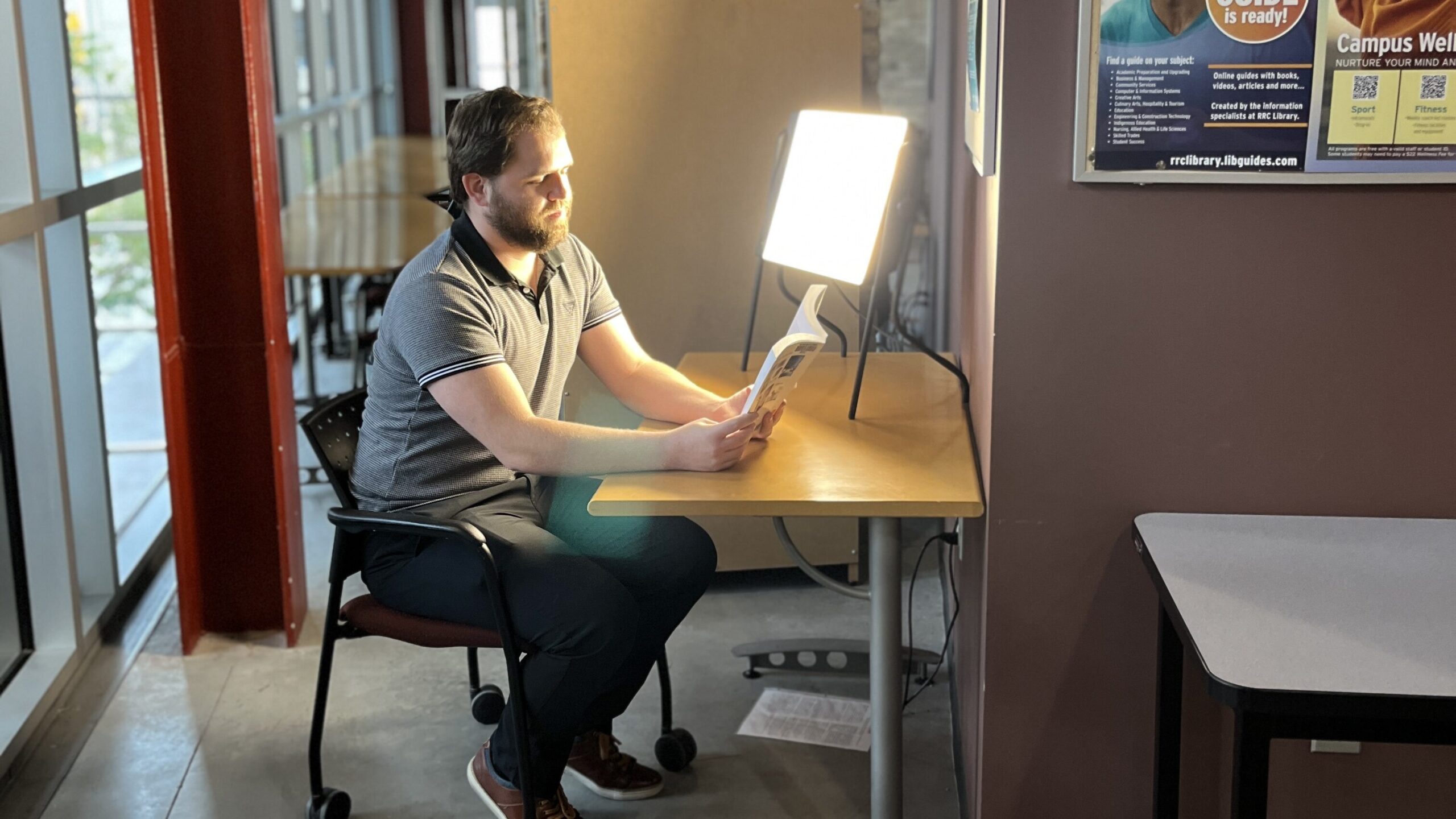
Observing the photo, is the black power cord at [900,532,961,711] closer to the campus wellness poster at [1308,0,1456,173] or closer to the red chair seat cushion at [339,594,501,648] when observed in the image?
the red chair seat cushion at [339,594,501,648]

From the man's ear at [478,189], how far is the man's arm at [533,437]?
0.30 metres

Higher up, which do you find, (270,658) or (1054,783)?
(1054,783)

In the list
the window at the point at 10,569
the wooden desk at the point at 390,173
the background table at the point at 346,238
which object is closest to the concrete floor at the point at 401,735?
the window at the point at 10,569

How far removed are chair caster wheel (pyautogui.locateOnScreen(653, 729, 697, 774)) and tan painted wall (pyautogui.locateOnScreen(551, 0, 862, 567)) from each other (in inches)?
35.2

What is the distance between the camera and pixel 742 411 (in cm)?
219

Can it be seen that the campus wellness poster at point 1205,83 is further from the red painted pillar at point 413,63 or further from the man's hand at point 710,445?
the red painted pillar at point 413,63

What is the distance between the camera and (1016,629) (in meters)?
1.98

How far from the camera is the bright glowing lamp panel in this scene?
7.75 feet

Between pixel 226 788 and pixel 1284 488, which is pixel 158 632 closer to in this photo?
pixel 226 788

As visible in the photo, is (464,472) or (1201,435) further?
(464,472)

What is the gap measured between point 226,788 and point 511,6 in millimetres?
9750

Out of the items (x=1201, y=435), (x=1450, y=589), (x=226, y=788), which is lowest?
(x=226, y=788)

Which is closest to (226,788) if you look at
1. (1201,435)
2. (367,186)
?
(1201,435)

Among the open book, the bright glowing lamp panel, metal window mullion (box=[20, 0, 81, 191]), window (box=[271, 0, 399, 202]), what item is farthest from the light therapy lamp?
window (box=[271, 0, 399, 202])
